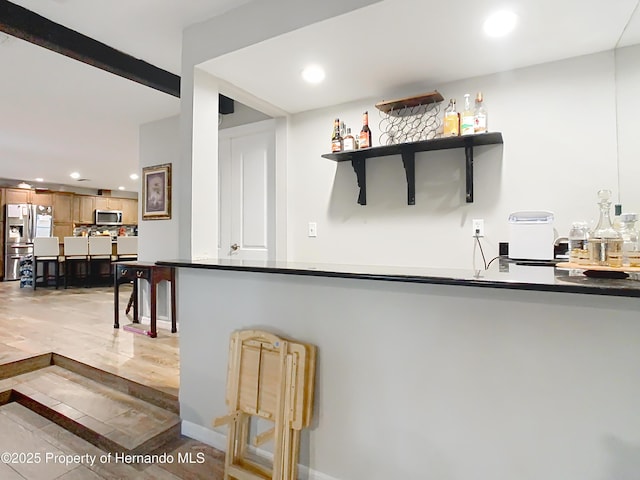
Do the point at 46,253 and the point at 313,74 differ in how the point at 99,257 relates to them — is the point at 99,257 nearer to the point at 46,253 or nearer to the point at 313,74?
the point at 46,253

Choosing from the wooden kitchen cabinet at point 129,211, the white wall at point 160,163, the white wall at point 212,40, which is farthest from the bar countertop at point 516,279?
the wooden kitchen cabinet at point 129,211

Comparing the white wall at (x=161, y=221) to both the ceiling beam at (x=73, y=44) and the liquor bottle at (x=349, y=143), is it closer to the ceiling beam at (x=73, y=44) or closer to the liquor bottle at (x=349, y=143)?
the ceiling beam at (x=73, y=44)

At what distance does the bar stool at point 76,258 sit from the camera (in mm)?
6672

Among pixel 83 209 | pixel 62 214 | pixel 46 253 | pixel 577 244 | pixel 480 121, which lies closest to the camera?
pixel 577 244

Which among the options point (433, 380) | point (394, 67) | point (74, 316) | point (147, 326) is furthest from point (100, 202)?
Result: point (433, 380)

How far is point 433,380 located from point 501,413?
24cm

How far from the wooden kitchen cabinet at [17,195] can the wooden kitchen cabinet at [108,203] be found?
4.78 feet

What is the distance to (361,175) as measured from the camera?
8.64 feet

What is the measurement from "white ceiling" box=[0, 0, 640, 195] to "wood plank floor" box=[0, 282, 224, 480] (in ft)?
7.02

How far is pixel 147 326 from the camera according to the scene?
388 cm

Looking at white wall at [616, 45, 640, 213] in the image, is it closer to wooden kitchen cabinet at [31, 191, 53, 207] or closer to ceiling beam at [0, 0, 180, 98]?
ceiling beam at [0, 0, 180, 98]

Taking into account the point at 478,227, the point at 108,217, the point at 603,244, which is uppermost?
the point at 108,217

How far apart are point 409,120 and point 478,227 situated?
2.82 ft

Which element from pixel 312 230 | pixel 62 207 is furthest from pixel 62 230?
pixel 312 230
